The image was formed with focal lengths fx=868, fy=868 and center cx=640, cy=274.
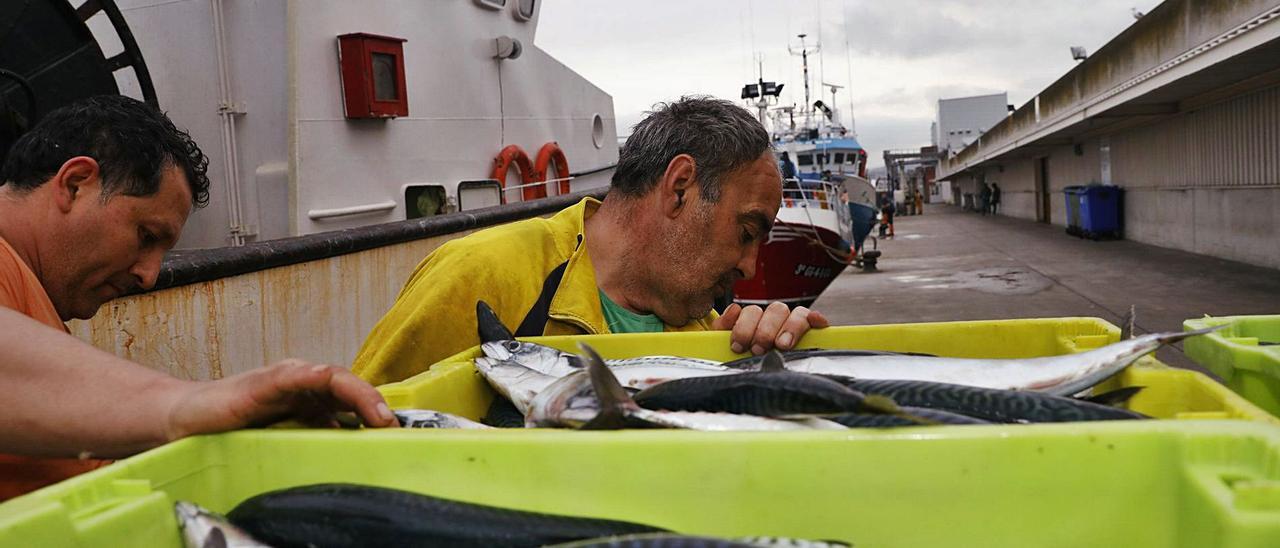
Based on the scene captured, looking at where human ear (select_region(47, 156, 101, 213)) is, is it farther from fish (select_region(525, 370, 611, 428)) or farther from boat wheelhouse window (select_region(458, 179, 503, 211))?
boat wheelhouse window (select_region(458, 179, 503, 211))

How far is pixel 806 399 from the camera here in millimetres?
1339

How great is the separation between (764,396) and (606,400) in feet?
0.90

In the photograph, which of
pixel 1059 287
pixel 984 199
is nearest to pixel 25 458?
pixel 1059 287

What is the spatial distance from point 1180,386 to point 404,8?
6.31m

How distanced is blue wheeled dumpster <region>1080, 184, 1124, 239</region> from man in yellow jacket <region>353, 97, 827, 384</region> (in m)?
22.8

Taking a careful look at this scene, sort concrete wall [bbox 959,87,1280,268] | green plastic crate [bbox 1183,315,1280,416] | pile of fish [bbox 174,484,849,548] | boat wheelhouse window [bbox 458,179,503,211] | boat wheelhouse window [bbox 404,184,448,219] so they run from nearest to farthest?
1. pile of fish [bbox 174,484,849,548]
2. green plastic crate [bbox 1183,315,1280,416]
3. boat wheelhouse window [bbox 404,184,448,219]
4. boat wheelhouse window [bbox 458,179,503,211]
5. concrete wall [bbox 959,87,1280,268]

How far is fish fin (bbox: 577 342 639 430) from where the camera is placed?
1.27 meters

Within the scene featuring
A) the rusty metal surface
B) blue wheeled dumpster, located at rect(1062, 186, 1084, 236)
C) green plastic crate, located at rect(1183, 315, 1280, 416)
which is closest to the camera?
green plastic crate, located at rect(1183, 315, 1280, 416)

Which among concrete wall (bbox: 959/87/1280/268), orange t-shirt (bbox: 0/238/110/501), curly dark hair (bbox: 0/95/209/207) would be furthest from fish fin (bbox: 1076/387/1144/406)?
concrete wall (bbox: 959/87/1280/268)

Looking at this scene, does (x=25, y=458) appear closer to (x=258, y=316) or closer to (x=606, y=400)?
(x=606, y=400)

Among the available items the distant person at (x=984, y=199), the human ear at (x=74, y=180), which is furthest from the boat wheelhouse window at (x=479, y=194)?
the distant person at (x=984, y=199)

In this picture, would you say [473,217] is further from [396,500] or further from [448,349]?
[396,500]

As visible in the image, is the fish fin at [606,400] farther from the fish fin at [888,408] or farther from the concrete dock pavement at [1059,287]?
the concrete dock pavement at [1059,287]

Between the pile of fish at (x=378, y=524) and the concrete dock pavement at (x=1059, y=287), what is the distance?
25.4 feet
